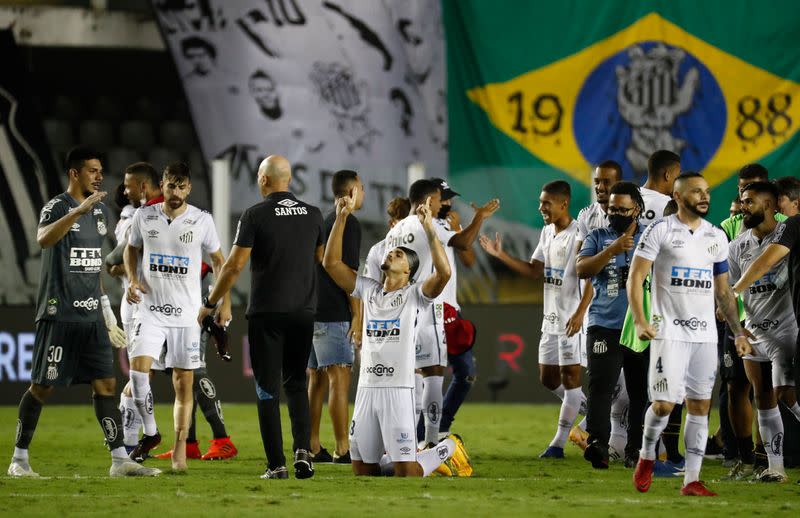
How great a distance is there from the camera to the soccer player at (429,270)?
10.2m

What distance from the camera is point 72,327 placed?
29.9ft

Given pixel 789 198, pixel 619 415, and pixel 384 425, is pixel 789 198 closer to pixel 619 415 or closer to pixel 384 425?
pixel 619 415

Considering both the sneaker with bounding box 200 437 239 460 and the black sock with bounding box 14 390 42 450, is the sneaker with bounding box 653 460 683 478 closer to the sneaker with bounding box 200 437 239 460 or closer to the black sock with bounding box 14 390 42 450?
the sneaker with bounding box 200 437 239 460

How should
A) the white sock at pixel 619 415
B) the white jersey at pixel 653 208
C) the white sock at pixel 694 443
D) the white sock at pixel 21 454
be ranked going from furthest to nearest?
the white sock at pixel 619 415
the white jersey at pixel 653 208
the white sock at pixel 21 454
the white sock at pixel 694 443

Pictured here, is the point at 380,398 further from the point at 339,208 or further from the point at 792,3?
the point at 792,3

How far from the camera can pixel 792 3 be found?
17.9m

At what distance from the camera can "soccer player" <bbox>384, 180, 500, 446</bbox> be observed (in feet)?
33.4

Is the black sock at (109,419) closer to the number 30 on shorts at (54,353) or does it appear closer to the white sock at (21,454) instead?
the number 30 on shorts at (54,353)

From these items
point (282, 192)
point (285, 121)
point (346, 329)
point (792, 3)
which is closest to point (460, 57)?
point (285, 121)

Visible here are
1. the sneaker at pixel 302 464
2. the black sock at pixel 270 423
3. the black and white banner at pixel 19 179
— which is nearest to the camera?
the black sock at pixel 270 423

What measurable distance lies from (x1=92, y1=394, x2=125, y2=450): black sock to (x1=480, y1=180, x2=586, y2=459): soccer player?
11.1 ft

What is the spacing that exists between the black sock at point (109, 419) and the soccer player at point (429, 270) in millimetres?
2290

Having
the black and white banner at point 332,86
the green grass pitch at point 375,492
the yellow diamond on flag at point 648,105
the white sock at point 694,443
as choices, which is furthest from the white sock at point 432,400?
the black and white banner at point 332,86

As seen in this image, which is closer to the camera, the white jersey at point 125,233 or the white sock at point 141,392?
the white sock at point 141,392
